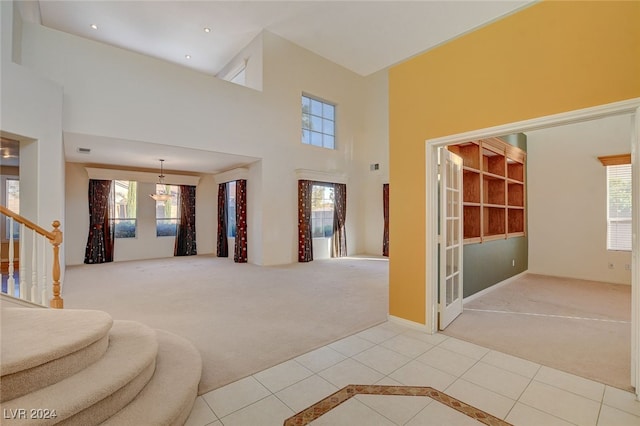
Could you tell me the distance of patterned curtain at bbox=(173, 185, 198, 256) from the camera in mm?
8594

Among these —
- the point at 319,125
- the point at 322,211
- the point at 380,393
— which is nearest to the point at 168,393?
the point at 380,393

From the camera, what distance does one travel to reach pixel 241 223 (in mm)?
7414

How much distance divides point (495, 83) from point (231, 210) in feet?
23.6

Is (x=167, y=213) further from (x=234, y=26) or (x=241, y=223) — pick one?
(x=234, y=26)

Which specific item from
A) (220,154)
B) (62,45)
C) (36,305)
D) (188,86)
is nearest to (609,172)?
(220,154)

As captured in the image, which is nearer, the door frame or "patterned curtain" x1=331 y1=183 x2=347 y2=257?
the door frame

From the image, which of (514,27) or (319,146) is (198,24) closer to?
(319,146)

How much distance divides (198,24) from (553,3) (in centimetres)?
700

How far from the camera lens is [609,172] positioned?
5.34 metres

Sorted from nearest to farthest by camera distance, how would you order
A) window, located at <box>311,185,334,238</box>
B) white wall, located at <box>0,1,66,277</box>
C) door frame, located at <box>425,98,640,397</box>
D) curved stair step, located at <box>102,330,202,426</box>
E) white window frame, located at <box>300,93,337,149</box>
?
curved stair step, located at <box>102,330,202,426</box> < door frame, located at <box>425,98,640,397</box> < white wall, located at <box>0,1,66,277</box> < white window frame, located at <box>300,93,337,149</box> < window, located at <box>311,185,334,238</box>

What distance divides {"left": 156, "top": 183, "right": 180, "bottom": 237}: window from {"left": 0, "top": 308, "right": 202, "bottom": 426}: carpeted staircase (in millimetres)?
6530

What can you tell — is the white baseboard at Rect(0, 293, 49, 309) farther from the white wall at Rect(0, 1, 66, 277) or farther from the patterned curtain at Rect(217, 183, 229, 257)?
the patterned curtain at Rect(217, 183, 229, 257)

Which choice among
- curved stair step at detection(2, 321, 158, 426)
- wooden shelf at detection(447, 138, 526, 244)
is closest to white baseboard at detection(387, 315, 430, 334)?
wooden shelf at detection(447, 138, 526, 244)

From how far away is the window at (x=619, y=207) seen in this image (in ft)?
17.0
